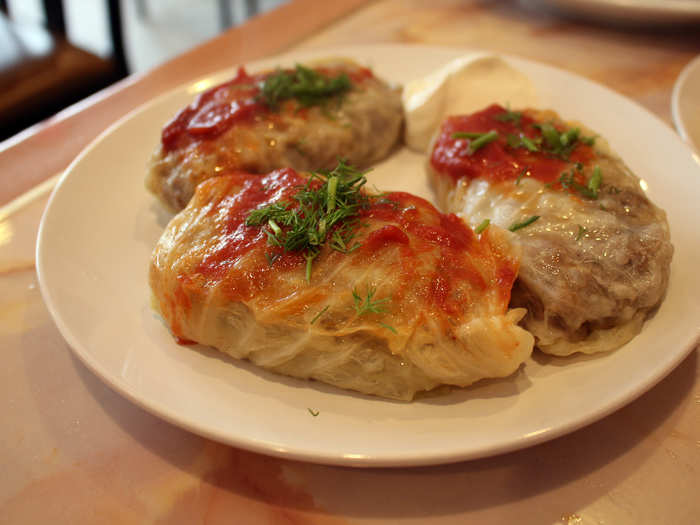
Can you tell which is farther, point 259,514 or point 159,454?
point 159,454

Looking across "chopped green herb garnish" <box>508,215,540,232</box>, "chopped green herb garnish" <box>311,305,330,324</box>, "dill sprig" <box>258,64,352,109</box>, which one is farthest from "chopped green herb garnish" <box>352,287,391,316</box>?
"dill sprig" <box>258,64,352,109</box>

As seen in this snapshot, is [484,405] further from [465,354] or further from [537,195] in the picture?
[537,195]

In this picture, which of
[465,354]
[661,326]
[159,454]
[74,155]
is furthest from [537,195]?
[74,155]

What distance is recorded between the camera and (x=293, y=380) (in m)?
2.42

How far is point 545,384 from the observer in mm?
2283

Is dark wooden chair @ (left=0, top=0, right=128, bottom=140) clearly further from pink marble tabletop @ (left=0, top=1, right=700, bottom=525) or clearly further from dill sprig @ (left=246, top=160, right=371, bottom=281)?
dill sprig @ (left=246, top=160, right=371, bottom=281)

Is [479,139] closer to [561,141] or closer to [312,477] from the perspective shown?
[561,141]

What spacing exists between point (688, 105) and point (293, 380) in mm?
3312

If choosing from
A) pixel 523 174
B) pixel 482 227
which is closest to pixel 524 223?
pixel 482 227

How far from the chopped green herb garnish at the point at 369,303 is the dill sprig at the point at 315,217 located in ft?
0.68

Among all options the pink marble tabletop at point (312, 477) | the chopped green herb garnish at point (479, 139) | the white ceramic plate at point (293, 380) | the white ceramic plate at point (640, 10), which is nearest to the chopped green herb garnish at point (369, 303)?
the white ceramic plate at point (293, 380)

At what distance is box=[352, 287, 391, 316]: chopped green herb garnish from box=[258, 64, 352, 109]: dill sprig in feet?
5.44

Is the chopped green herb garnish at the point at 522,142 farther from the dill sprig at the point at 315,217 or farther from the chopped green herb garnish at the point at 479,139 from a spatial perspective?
the dill sprig at the point at 315,217

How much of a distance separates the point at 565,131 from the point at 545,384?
59.4 inches
